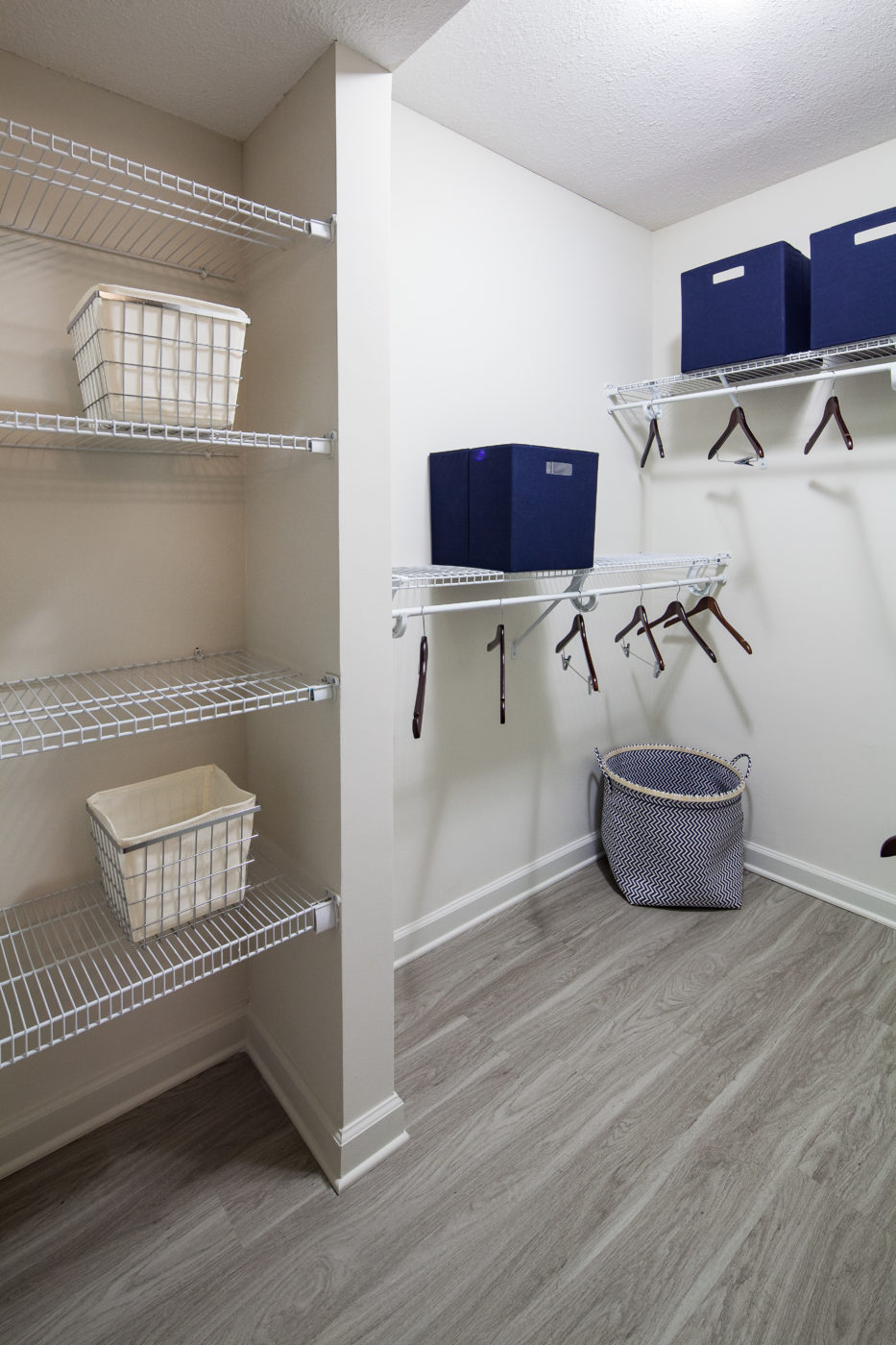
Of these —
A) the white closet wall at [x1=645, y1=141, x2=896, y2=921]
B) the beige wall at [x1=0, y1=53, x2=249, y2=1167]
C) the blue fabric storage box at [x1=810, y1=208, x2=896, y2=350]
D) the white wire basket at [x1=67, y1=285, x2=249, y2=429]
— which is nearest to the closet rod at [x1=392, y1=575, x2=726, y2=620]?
the white closet wall at [x1=645, y1=141, x2=896, y2=921]

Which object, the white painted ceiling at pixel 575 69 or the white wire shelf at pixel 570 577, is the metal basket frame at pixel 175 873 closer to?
the white wire shelf at pixel 570 577

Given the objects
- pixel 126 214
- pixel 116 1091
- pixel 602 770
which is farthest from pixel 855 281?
pixel 116 1091

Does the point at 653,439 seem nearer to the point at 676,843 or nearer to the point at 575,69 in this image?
the point at 575,69

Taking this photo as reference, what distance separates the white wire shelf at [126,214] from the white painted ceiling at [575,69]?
16 cm

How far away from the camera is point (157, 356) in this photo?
113 cm

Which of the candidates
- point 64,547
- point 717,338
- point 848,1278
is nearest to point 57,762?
point 64,547

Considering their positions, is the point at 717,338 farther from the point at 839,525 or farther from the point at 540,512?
the point at 540,512

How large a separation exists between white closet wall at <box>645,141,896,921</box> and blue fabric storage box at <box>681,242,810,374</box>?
29 cm

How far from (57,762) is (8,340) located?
2.59 feet

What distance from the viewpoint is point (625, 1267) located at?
1.24 meters

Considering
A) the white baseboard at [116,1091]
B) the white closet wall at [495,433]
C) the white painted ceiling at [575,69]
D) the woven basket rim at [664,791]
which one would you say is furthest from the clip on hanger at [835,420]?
the white baseboard at [116,1091]

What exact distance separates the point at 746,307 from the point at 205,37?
1.58 m

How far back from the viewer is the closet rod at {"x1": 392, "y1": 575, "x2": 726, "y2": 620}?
160 cm

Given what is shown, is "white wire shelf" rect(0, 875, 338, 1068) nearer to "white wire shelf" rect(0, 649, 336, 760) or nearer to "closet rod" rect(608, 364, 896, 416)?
"white wire shelf" rect(0, 649, 336, 760)
